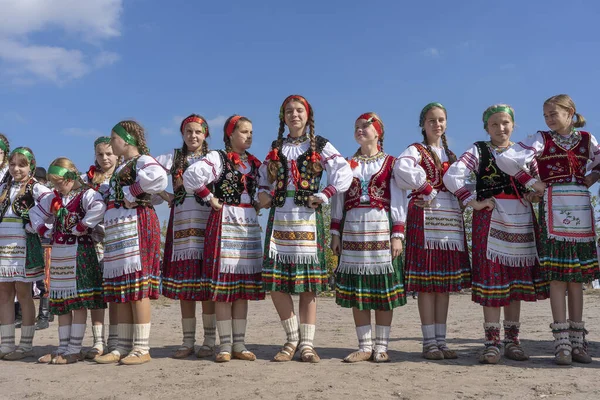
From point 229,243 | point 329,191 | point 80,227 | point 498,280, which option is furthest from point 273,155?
point 498,280

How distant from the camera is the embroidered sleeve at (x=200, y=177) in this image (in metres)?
4.87

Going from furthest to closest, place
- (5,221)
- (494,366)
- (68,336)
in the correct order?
(5,221), (68,336), (494,366)

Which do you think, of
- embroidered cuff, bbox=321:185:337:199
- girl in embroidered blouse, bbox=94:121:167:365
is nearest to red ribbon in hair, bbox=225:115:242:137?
girl in embroidered blouse, bbox=94:121:167:365

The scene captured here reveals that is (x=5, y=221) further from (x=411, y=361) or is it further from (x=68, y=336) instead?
(x=411, y=361)

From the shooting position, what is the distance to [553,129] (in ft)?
16.3

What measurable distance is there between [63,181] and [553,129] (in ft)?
15.0

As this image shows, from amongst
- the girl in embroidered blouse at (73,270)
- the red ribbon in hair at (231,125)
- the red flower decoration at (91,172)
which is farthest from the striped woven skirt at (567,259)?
the red flower decoration at (91,172)

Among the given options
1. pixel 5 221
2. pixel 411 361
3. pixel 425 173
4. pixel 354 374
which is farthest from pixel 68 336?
pixel 425 173

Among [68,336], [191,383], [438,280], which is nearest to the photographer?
[191,383]

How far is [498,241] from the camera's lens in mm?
4848

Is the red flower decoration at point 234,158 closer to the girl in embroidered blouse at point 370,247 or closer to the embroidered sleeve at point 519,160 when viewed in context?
the girl in embroidered blouse at point 370,247

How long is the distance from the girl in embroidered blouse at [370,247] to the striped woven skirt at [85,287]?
222 centimetres

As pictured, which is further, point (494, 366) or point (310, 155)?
point (310, 155)

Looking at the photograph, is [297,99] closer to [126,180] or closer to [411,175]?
[411,175]
